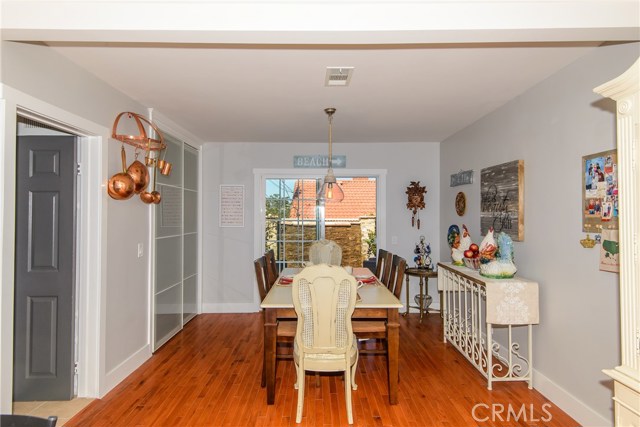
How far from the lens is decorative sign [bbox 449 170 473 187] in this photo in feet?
13.7

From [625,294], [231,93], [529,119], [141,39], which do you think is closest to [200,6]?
[141,39]

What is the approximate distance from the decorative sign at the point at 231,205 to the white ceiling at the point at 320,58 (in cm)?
89

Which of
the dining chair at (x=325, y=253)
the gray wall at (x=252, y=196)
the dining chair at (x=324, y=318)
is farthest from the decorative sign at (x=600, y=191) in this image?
the gray wall at (x=252, y=196)

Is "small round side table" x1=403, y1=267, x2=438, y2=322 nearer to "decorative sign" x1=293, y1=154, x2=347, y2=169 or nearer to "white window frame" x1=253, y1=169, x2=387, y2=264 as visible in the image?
"white window frame" x1=253, y1=169, x2=387, y2=264

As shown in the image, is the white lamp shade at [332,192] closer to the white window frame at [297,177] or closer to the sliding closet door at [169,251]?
the sliding closet door at [169,251]

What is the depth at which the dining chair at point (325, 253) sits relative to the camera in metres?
3.78

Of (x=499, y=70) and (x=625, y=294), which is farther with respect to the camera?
(x=499, y=70)

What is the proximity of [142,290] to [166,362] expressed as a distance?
0.71 metres

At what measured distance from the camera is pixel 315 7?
1720mm

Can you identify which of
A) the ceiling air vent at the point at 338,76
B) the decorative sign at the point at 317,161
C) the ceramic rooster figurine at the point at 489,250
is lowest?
the ceramic rooster figurine at the point at 489,250

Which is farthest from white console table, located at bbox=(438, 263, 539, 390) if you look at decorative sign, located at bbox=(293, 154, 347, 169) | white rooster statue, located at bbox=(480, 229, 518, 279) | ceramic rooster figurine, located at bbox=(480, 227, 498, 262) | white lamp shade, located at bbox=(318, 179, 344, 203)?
decorative sign, located at bbox=(293, 154, 347, 169)

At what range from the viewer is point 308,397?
9.11 ft

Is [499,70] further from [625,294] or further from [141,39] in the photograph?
[141,39]

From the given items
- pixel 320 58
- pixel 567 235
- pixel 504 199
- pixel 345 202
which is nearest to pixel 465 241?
pixel 504 199
